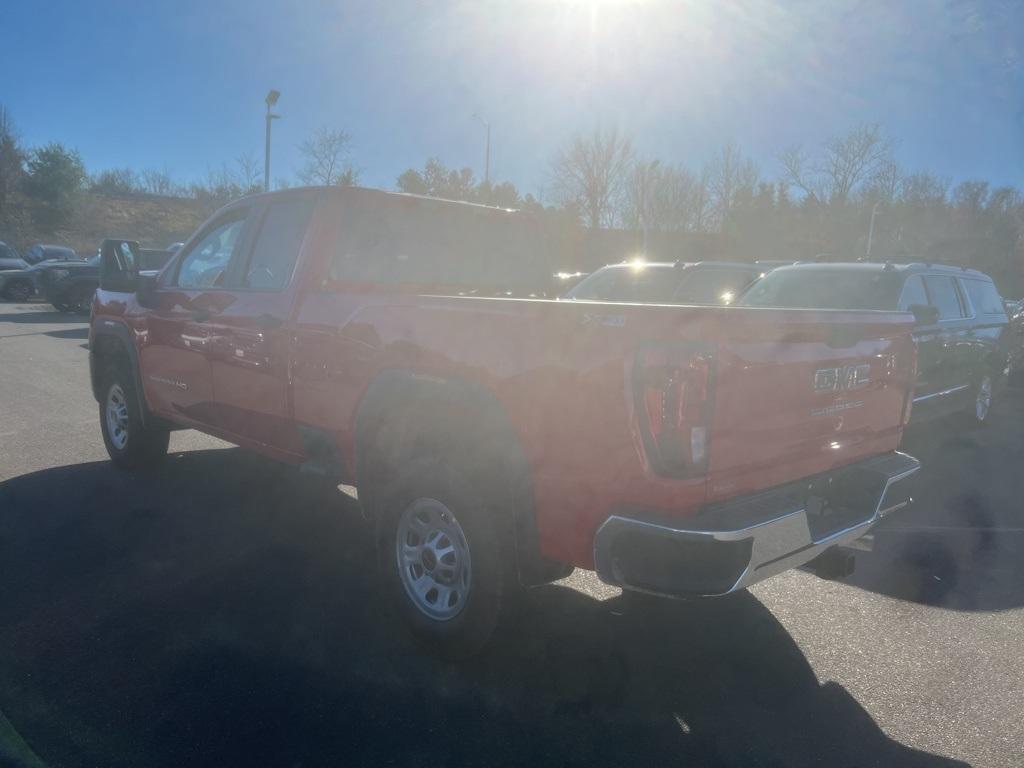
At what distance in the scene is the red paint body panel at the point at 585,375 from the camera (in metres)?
3.02

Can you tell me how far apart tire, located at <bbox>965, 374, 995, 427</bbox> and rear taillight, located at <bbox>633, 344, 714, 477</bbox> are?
745 cm

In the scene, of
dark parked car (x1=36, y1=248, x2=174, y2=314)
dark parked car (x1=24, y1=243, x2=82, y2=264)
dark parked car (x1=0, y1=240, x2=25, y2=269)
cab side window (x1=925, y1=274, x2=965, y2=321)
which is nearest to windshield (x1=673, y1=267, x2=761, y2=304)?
cab side window (x1=925, y1=274, x2=965, y2=321)

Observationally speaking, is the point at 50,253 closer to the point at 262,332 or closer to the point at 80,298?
the point at 80,298

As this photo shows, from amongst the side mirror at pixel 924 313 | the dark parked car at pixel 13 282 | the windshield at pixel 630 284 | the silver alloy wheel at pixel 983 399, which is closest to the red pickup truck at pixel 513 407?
the side mirror at pixel 924 313

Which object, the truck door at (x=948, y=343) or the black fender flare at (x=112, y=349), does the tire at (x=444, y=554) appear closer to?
the black fender flare at (x=112, y=349)

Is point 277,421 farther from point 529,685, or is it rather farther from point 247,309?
point 529,685

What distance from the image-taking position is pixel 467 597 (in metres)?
3.56

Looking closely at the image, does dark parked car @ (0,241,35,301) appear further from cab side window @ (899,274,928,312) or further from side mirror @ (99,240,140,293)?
cab side window @ (899,274,928,312)

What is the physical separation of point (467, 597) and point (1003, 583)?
3.34 m

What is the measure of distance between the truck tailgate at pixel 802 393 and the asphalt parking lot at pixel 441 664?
94 centimetres

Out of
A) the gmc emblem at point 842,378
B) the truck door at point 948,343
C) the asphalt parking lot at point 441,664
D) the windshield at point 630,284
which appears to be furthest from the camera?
the windshield at point 630,284

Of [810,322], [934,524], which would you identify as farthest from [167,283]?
[934,524]

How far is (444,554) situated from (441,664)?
48cm

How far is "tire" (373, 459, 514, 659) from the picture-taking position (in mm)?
3463
